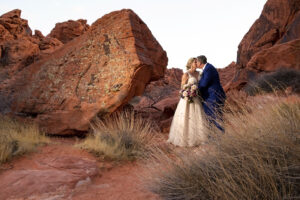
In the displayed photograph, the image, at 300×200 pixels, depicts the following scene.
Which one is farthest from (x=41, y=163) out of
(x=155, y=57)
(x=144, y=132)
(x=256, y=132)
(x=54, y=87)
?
(x=155, y=57)

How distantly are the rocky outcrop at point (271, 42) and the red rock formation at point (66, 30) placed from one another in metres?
19.0

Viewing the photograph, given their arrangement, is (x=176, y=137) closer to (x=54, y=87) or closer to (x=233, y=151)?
(x=233, y=151)

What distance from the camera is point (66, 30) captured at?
2545cm

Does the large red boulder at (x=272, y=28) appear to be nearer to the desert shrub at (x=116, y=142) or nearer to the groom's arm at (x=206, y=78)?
the groom's arm at (x=206, y=78)

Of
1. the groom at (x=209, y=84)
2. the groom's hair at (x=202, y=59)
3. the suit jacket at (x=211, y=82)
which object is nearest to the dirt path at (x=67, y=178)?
the groom at (x=209, y=84)

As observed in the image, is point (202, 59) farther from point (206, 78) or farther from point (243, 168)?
point (243, 168)

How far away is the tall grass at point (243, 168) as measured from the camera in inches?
61.3

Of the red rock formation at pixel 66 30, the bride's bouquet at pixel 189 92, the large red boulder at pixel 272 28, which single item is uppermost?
the red rock formation at pixel 66 30

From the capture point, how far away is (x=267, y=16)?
47.2 feet

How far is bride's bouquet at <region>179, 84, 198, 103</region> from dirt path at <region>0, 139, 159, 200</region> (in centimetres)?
200

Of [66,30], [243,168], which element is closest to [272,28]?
[243,168]

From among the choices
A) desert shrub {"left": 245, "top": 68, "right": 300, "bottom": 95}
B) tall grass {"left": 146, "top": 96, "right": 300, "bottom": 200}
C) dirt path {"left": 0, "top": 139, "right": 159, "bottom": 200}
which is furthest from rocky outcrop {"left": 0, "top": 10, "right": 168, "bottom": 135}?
desert shrub {"left": 245, "top": 68, "right": 300, "bottom": 95}

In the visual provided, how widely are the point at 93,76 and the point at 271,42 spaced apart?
12.9m

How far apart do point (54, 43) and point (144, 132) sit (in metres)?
7.43
